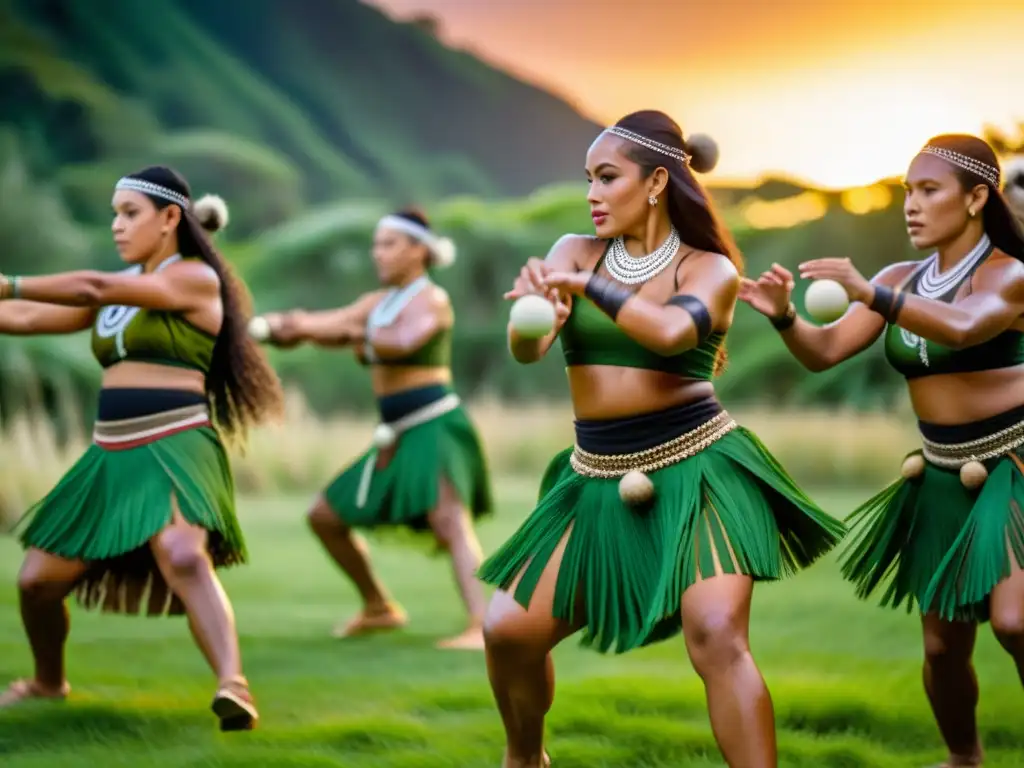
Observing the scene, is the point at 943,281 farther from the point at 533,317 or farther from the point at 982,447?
the point at 533,317

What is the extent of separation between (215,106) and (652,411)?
1804 cm

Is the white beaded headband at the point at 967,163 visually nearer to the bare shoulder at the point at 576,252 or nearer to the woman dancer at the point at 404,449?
the bare shoulder at the point at 576,252

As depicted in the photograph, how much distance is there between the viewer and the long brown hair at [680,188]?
2986 mm

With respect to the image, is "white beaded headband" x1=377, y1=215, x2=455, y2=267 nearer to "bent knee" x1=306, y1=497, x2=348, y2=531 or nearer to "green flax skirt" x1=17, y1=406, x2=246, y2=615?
"bent knee" x1=306, y1=497, x2=348, y2=531

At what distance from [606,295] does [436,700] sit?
1663mm

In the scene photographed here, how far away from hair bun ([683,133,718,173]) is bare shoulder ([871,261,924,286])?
2.05 ft

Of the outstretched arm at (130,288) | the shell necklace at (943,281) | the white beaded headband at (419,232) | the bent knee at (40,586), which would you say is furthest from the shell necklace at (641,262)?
the white beaded headband at (419,232)

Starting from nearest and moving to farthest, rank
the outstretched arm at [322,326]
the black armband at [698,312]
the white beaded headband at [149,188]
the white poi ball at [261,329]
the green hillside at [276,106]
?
the black armband at [698,312] < the white beaded headband at [149,188] < the white poi ball at [261,329] < the outstretched arm at [322,326] < the green hillside at [276,106]

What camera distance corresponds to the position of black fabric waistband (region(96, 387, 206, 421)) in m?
3.86

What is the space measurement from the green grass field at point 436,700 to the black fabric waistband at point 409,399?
0.81 metres

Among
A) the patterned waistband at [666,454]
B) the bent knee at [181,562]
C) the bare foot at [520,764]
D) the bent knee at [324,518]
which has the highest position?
the patterned waistband at [666,454]

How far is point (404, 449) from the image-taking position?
533 centimetres

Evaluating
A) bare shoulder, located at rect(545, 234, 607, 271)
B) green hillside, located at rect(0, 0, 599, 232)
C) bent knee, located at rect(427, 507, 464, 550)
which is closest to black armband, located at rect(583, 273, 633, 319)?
bare shoulder, located at rect(545, 234, 607, 271)

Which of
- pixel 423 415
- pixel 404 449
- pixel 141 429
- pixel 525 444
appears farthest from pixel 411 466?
pixel 525 444
